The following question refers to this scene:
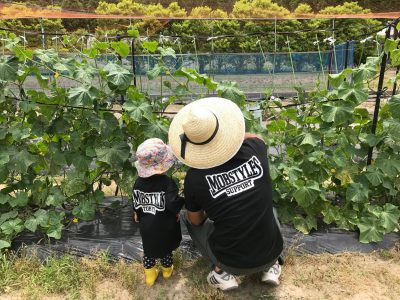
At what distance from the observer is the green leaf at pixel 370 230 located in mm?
3039

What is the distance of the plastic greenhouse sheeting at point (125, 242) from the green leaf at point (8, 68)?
49.8 inches

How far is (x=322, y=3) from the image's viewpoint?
19938mm

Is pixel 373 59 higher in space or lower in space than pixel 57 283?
higher

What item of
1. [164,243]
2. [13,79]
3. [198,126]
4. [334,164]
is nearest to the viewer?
[198,126]

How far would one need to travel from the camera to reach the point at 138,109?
299 centimetres

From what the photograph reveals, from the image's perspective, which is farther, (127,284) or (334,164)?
(334,164)

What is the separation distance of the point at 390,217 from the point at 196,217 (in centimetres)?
155

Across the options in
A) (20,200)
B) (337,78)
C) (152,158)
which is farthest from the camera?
(20,200)

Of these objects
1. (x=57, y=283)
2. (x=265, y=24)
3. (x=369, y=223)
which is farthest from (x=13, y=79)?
(x=265, y=24)

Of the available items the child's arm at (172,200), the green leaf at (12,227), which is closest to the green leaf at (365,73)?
the child's arm at (172,200)

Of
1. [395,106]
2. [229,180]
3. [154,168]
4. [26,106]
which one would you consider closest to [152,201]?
[154,168]

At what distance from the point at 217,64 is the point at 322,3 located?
1121 centimetres

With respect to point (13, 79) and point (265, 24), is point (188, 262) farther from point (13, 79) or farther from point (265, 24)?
point (265, 24)

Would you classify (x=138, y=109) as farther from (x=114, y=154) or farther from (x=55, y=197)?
(x=55, y=197)
